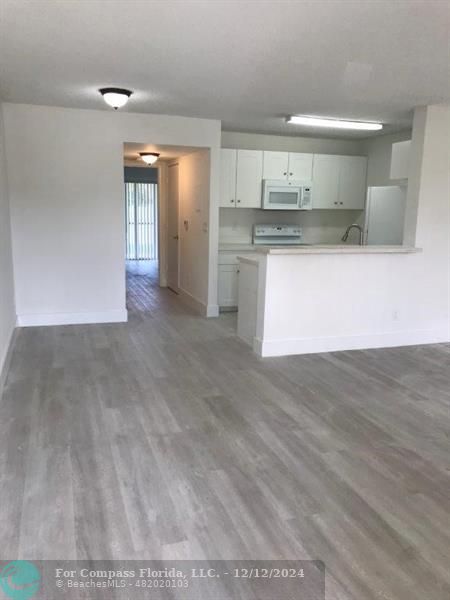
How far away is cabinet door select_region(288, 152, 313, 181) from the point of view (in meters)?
6.96

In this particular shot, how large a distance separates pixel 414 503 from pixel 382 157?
18.7 feet

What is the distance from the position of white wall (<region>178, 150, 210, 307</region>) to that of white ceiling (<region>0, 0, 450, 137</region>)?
4.55 feet

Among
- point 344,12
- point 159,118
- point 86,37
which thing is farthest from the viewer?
point 159,118

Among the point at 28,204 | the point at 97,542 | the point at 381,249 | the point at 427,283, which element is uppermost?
the point at 28,204

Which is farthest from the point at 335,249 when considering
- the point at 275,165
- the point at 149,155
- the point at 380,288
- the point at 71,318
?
the point at 149,155

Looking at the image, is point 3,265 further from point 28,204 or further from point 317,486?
point 317,486

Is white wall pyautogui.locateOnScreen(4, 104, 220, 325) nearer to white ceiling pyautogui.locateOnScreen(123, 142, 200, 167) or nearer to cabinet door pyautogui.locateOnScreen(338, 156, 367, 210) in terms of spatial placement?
white ceiling pyautogui.locateOnScreen(123, 142, 200, 167)

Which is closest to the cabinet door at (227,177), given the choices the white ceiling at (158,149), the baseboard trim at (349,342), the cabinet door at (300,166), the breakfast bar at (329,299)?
the white ceiling at (158,149)

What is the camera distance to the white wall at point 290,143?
23.0 feet

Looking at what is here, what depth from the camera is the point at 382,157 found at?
703cm

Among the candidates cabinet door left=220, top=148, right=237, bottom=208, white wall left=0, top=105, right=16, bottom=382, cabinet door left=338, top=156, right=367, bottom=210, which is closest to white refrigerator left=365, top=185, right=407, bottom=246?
cabinet door left=338, top=156, right=367, bottom=210

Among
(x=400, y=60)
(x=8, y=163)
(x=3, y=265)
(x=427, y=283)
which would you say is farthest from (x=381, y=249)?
(x=8, y=163)

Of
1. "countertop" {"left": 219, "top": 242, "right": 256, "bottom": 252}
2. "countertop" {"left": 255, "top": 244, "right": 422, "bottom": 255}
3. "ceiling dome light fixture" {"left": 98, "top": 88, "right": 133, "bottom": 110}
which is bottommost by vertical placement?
"countertop" {"left": 219, "top": 242, "right": 256, "bottom": 252}

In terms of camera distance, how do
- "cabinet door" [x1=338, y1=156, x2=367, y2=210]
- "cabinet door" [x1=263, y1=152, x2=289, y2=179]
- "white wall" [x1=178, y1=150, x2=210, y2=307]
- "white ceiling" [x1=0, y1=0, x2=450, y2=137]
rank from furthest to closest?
"cabinet door" [x1=338, y1=156, x2=367, y2=210]
"cabinet door" [x1=263, y1=152, x2=289, y2=179]
"white wall" [x1=178, y1=150, x2=210, y2=307]
"white ceiling" [x1=0, y1=0, x2=450, y2=137]
